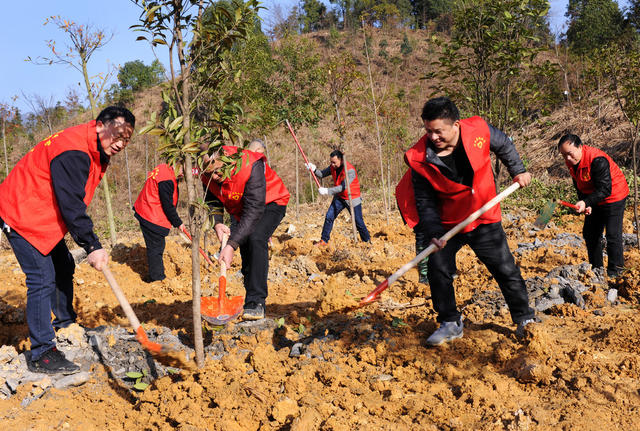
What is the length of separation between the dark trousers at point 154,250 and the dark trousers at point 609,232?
5105mm

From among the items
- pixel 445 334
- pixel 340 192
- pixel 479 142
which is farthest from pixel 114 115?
pixel 340 192

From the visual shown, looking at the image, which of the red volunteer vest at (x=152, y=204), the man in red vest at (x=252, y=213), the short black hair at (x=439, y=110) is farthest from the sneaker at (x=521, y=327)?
the red volunteer vest at (x=152, y=204)

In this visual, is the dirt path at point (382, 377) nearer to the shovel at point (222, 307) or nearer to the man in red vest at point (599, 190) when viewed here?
the shovel at point (222, 307)

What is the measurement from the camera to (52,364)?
3.18 meters

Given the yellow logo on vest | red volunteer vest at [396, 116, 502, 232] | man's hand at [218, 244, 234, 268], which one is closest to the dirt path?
man's hand at [218, 244, 234, 268]

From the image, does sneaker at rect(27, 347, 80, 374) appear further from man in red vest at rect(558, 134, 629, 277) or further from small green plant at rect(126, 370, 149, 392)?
man in red vest at rect(558, 134, 629, 277)

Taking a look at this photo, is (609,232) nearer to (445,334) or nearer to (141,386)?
(445,334)

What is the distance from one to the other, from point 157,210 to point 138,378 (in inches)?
124

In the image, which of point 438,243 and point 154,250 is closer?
point 438,243

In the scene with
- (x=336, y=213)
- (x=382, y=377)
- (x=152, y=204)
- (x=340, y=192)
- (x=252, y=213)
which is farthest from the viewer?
(x=336, y=213)

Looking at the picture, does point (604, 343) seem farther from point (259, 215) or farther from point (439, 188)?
point (259, 215)

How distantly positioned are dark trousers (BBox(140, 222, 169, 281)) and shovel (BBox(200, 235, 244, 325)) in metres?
2.57

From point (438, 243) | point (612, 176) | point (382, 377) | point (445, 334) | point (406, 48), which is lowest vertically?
point (382, 377)

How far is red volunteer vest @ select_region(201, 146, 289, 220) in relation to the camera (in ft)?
12.4
